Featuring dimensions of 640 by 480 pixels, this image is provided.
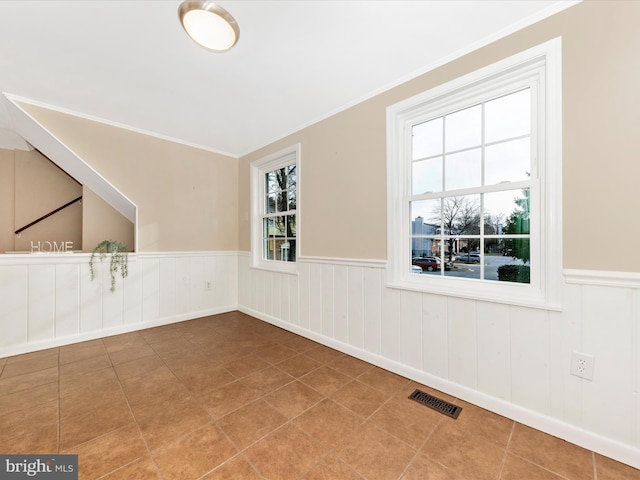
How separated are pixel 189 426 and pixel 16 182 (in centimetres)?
413

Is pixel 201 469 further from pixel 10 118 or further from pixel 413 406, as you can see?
pixel 10 118

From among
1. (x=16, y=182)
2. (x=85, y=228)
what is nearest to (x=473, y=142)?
(x=85, y=228)

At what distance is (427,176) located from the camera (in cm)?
216

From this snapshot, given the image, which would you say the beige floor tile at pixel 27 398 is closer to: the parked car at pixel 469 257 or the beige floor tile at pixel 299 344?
the beige floor tile at pixel 299 344

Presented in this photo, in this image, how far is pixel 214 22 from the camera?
143cm

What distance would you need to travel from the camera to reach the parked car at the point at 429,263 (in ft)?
6.90

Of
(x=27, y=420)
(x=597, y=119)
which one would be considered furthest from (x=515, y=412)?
(x=27, y=420)

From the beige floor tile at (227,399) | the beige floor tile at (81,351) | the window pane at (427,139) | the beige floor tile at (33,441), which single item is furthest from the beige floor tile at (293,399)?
the window pane at (427,139)

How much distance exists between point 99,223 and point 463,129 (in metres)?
4.33

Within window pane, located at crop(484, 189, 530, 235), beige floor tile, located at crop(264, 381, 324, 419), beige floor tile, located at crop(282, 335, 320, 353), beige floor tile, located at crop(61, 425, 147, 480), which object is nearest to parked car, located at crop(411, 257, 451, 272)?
window pane, located at crop(484, 189, 530, 235)

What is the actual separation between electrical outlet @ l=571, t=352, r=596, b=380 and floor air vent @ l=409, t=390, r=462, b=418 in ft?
2.26

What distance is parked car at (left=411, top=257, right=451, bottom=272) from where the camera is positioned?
82.8 inches

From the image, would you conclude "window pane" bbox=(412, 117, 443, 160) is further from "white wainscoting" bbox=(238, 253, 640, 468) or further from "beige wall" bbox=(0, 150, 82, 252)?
"beige wall" bbox=(0, 150, 82, 252)

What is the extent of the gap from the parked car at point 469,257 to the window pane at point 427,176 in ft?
1.72
